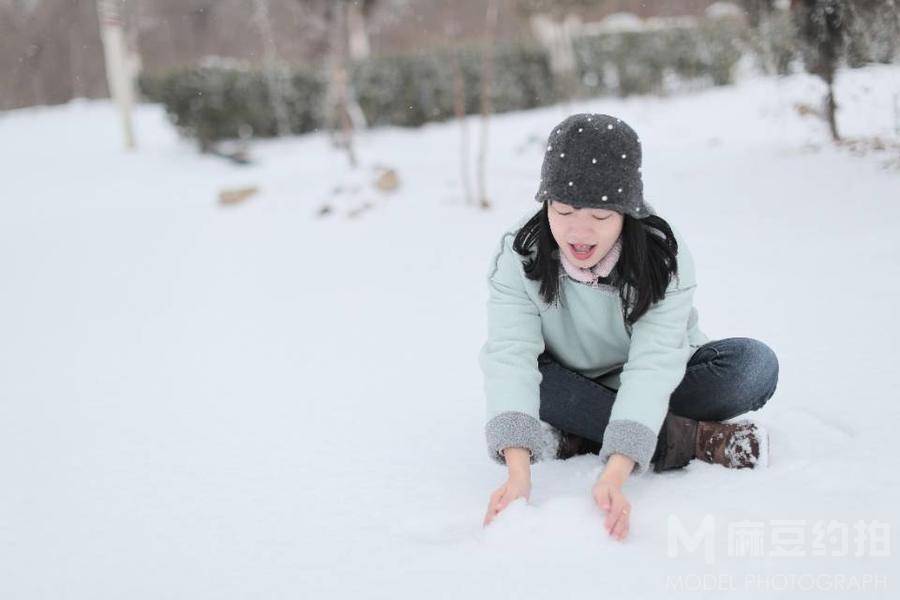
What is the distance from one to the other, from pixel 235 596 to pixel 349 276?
2953 millimetres

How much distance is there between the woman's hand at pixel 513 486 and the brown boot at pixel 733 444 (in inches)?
17.4

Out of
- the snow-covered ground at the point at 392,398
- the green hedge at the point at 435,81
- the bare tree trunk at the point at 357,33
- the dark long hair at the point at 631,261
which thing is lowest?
the snow-covered ground at the point at 392,398

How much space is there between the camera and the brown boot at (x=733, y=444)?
63.7 inches

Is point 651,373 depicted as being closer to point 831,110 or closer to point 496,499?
point 496,499

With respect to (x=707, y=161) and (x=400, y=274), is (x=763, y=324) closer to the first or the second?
(x=400, y=274)

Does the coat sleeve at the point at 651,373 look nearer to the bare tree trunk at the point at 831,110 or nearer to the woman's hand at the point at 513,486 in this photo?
the woman's hand at the point at 513,486

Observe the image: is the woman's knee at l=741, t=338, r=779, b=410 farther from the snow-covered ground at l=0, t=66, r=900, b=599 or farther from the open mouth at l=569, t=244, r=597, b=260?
the open mouth at l=569, t=244, r=597, b=260

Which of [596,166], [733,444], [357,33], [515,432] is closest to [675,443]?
[733,444]

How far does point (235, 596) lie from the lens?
1406 mm

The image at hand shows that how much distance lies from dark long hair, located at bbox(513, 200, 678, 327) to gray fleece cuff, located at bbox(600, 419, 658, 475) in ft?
0.74

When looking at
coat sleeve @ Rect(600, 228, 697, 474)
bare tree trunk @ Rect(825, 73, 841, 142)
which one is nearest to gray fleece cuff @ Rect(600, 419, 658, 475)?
coat sleeve @ Rect(600, 228, 697, 474)

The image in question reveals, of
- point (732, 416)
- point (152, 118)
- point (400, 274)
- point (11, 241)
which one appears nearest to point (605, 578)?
point (732, 416)

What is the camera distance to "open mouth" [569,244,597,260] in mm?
1429

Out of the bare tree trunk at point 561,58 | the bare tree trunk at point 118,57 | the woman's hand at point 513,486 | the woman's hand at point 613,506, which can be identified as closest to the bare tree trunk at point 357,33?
the bare tree trunk at point 561,58
